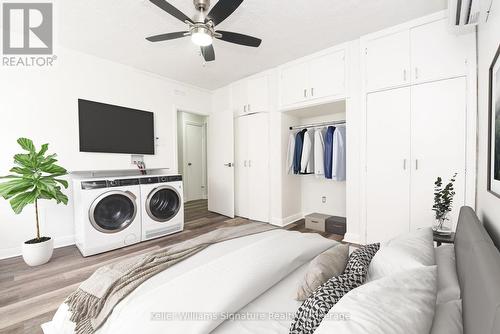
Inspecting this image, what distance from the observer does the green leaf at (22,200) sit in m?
2.03

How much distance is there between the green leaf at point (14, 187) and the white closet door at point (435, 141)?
3.93 metres

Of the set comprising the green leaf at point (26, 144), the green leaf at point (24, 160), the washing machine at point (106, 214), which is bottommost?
the washing machine at point (106, 214)

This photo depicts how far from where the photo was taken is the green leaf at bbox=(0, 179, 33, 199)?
79.4 inches

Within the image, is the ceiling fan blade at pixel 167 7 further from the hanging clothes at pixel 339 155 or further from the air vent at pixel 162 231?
the air vent at pixel 162 231

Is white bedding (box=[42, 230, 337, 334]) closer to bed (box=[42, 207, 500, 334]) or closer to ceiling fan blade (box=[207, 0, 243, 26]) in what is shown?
bed (box=[42, 207, 500, 334])

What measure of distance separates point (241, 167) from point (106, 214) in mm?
2158

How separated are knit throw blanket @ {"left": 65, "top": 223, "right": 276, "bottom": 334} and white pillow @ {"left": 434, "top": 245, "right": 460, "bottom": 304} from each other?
1138mm

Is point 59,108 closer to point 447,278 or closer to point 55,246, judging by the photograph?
point 55,246

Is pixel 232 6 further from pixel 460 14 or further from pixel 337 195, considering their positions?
pixel 337 195

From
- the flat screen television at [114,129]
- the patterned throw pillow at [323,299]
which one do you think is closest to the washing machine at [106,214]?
the flat screen television at [114,129]

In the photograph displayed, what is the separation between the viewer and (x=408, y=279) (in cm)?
67

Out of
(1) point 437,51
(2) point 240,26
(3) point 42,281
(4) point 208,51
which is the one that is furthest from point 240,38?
(3) point 42,281

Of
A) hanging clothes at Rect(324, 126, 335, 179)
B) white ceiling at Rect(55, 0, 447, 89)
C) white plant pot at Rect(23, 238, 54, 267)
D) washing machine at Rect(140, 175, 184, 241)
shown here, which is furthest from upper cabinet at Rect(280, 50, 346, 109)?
white plant pot at Rect(23, 238, 54, 267)

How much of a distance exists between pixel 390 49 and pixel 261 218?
2872 mm
